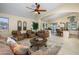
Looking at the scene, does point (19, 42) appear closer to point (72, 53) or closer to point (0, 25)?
point (0, 25)

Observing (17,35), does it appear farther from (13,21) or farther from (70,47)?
(70,47)

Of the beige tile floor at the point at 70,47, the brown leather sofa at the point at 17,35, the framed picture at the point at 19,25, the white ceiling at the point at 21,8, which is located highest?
the white ceiling at the point at 21,8

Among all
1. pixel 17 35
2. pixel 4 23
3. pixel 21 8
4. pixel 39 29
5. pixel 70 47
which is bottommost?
pixel 70 47

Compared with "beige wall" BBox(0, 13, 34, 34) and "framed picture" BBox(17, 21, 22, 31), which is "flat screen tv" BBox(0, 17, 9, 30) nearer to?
"beige wall" BBox(0, 13, 34, 34)

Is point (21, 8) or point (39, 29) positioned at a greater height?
point (21, 8)

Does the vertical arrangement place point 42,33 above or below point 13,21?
below

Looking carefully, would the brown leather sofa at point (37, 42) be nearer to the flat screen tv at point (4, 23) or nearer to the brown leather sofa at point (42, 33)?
the brown leather sofa at point (42, 33)

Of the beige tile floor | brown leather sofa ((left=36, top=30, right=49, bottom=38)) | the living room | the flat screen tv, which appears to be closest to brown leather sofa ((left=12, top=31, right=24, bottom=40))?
the living room

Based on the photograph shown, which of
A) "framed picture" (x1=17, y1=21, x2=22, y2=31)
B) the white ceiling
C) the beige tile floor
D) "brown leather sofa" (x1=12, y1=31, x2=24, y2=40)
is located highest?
the white ceiling

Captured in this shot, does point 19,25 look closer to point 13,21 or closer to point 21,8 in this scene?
point 13,21

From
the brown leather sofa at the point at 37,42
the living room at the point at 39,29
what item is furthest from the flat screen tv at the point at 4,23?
the brown leather sofa at the point at 37,42

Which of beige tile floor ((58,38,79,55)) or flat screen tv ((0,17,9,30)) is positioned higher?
flat screen tv ((0,17,9,30))

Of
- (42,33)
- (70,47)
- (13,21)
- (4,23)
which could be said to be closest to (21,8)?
(13,21)

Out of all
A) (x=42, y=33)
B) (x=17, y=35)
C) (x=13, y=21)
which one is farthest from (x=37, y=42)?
(x=13, y=21)
